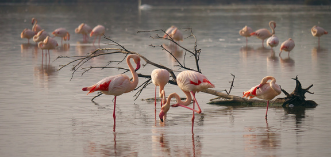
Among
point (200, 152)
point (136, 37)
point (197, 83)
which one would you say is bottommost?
point (200, 152)

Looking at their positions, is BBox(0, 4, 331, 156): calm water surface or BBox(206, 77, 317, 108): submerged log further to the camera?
BBox(206, 77, 317, 108): submerged log

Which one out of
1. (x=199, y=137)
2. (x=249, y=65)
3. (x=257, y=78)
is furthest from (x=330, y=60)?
(x=199, y=137)

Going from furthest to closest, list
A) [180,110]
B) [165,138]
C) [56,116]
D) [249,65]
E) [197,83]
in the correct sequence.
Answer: [249,65] → [180,110] → [56,116] → [197,83] → [165,138]

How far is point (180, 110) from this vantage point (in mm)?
10852

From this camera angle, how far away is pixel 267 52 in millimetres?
21750

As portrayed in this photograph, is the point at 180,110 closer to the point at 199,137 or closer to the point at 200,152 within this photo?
the point at 199,137

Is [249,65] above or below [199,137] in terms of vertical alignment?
above

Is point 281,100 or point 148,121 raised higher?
point 281,100

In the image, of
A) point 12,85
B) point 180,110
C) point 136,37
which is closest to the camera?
point 180,110

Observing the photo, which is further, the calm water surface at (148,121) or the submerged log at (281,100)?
the submerged log at (281,100)

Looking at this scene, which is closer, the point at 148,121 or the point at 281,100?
the point at 148,121

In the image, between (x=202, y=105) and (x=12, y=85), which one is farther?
(x=12, y=85)

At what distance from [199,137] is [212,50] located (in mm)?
13514

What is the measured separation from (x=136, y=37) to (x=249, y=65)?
39.3 feet
